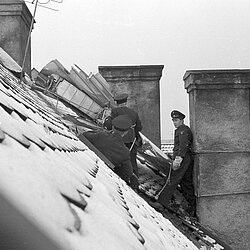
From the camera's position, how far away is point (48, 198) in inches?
32.1

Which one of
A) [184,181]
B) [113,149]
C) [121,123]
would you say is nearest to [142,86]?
[184,181]

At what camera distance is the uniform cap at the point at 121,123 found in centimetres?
599

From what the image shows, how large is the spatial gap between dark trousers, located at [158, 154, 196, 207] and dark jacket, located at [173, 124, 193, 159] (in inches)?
4.8

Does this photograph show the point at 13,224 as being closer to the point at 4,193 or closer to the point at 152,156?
the point at 4,193

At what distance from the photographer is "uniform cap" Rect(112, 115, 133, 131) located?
5.99m

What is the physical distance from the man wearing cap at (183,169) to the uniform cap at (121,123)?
2.66ft

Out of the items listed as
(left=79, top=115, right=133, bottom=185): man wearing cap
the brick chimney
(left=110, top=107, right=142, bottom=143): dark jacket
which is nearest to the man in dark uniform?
(left=110, top=107, right=142, bottom=143): dark jacket

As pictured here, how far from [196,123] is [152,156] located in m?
0.93

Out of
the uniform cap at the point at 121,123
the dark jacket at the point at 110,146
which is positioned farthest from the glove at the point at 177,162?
the dark jacket at the point at 110,146

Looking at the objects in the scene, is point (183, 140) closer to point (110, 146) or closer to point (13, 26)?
point (110, 146)

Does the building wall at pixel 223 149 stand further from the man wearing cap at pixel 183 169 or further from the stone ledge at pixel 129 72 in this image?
the stone ledge at pixel 129 72

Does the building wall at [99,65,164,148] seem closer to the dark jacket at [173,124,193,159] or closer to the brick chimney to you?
the brick chimney

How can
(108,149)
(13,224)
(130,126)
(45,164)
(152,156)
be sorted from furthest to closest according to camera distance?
(152,156) → (130,126) → (108,149) → (45,164) → (13,224)

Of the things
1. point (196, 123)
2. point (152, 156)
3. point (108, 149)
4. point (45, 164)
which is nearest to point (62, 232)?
point (45, 164)
